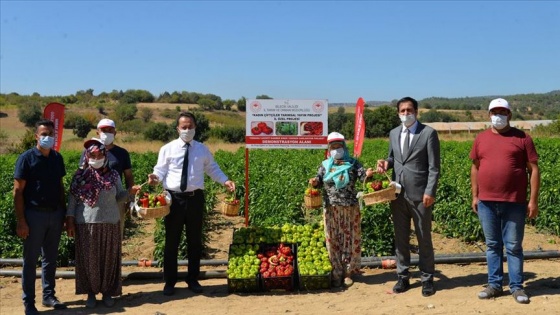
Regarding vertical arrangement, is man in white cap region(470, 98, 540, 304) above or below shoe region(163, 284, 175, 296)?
above

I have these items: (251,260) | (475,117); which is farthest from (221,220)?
(475,117)

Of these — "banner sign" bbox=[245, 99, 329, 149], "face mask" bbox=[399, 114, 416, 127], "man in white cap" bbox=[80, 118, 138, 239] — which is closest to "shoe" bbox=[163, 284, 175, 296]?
"man in white cap" bbox=[80, 118, 138, 239]

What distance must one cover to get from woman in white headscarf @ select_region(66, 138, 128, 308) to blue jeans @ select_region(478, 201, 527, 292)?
3.97m

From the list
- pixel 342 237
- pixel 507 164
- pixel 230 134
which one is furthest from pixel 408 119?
pixel 230 134

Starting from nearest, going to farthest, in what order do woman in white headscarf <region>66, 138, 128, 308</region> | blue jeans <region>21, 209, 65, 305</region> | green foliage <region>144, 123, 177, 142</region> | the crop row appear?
blue jeans <region>21, 209, 65, 305</region>
woman in white headscarf <region>66, 138, 128, 308</region>
the crop row
green foliage <region>144, 123, 177, 142</region>

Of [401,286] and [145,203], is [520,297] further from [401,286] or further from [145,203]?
[145,203]

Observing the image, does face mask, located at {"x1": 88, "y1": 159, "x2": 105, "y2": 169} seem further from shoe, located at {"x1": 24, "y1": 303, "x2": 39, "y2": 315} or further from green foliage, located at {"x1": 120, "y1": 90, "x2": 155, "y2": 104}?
green foliage, located at {"x1": 120, "y1": 90, "x2": 155, "y2": 104}

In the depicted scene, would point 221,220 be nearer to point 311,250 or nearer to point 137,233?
point 137,233

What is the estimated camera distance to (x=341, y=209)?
6.49m

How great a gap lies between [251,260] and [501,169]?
3.04 m

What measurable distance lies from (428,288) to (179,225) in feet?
9.74

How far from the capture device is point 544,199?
31.7ft

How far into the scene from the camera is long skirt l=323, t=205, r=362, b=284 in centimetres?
652

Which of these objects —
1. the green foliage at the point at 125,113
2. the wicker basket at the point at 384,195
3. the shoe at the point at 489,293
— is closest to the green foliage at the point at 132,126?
the green foliage at the point at 125,113
